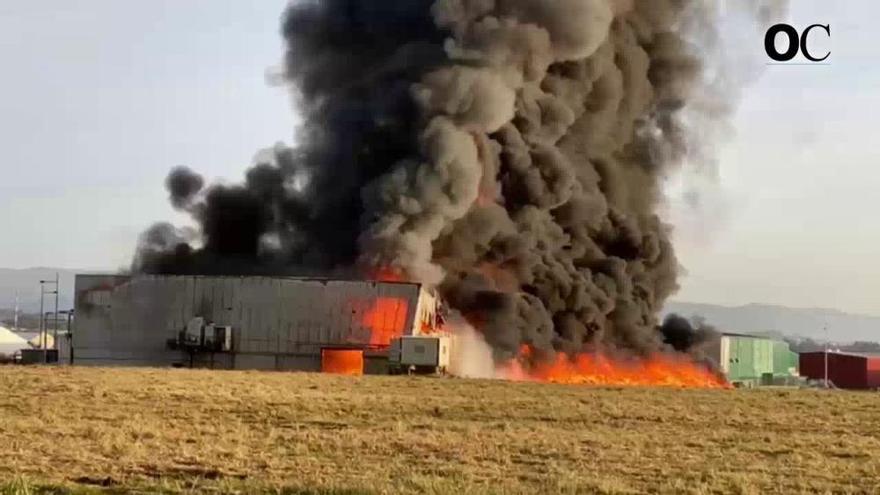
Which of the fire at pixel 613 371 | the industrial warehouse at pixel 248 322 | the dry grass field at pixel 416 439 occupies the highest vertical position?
the industrial warehouse at pixel 248 322

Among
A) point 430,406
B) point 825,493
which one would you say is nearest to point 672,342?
point 430,406

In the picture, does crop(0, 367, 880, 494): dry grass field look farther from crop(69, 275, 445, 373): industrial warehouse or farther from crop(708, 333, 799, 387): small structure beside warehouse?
crop(708, 333, 799, 387): small structure beside warehouse

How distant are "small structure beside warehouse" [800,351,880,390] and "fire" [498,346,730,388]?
3423cm

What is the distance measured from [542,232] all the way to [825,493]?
153ft

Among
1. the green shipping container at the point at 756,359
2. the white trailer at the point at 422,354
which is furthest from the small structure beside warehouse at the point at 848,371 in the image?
the white trailer at the point at 422,354

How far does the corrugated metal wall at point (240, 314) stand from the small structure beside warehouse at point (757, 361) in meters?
31.0

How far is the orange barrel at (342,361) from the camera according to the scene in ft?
188

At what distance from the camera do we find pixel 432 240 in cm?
6172

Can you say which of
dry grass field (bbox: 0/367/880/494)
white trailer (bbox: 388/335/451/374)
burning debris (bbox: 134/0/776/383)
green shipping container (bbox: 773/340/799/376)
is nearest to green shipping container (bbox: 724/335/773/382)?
green shipping container (bbox: 773/340/799/376)

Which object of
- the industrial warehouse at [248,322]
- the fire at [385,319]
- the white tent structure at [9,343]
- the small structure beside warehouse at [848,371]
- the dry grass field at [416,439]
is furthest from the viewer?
the white tent structure at [9,343]

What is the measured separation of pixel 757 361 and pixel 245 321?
58542 mm

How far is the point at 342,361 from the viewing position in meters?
57.7

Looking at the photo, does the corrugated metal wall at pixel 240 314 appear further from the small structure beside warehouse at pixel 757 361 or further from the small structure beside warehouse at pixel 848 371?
the small structure beside warehouse at pixel 848 371

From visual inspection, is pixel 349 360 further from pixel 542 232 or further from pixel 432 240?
pixel 542 232
